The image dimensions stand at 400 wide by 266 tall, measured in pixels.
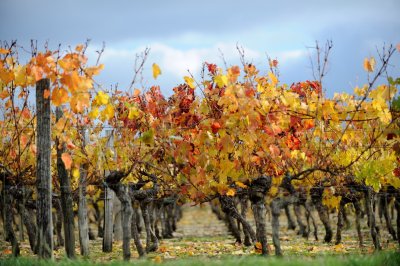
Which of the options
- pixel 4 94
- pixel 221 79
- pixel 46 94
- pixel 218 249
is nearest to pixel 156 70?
pixel 221 79

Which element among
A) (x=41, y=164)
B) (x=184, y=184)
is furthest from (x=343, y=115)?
(x=41, y=164)

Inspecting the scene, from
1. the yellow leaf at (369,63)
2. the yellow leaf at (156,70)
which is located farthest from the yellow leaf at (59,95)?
the yellow leaf at (369,63)

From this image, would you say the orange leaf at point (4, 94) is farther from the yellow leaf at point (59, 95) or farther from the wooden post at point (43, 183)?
the yellow leaf at point (59, 95)

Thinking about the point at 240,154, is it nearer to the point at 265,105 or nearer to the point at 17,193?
the point at 265,105

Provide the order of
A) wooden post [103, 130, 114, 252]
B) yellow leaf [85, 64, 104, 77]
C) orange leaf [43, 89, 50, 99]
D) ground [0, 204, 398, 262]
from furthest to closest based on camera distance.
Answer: wooden post [103, 130, 114, 252]
ground [0, 204, 398, 262]
yellow leaf [85, 64, 104, 77]
orange leaf [43, 89, 50, 99]

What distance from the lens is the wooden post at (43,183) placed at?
29.4 feet

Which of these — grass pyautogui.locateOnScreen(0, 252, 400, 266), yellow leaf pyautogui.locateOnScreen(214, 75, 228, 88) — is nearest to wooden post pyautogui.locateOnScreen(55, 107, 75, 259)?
grass pyautogui.locateOnScreen(0, 252, 400, 266)

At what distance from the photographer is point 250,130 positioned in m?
10.9

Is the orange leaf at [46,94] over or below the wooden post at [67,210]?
over

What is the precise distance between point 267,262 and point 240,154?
14.3 ft

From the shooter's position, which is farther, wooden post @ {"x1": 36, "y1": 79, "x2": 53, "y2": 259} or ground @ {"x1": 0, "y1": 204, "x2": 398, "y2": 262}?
ground @ {"x1": 0, "y1": 204, "x2": 398, "y2": 262}

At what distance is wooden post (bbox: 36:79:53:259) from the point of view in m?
8.97

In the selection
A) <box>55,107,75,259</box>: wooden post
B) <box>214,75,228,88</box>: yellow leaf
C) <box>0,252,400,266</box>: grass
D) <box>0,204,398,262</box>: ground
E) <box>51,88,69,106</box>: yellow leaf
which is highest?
<box>214,75,228,88</box>: yellow leaf

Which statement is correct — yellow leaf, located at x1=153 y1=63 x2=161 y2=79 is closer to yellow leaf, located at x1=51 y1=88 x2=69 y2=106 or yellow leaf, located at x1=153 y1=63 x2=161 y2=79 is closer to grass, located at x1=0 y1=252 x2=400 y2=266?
yellow leaf, located at x1=51 y1=88 x2=69 y2=106
